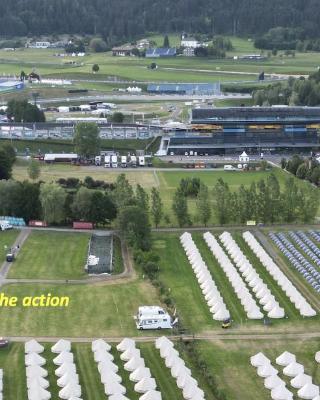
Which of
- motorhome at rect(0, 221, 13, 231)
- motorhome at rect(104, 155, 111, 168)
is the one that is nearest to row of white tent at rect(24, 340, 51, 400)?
motorhome at rect(0, 221, 13, 231)

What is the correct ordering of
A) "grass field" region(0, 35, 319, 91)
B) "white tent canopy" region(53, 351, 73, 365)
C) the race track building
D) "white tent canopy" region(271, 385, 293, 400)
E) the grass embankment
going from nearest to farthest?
"white tent canopy" region(271, 385, 293, 400), "white tent canopy" region(53, 351, 73, 365), the grass embankment, the race track building, "grass field" region(0, 35, 319, 91)

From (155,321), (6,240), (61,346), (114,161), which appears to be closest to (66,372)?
Answer: (61,346)

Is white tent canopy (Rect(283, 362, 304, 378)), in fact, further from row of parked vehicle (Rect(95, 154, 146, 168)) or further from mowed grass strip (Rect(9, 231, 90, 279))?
row of parked vehicle (Rect(95, 154, 146, 168))

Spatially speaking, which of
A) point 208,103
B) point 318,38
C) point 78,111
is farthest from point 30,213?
point 318,38

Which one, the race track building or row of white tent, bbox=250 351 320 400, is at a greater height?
row of white tent, bbox=250 351 320 400

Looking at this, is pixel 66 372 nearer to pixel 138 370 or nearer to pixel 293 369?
pixel 138 370

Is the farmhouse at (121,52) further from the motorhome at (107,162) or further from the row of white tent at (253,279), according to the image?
the row of white tent at (253,279)
